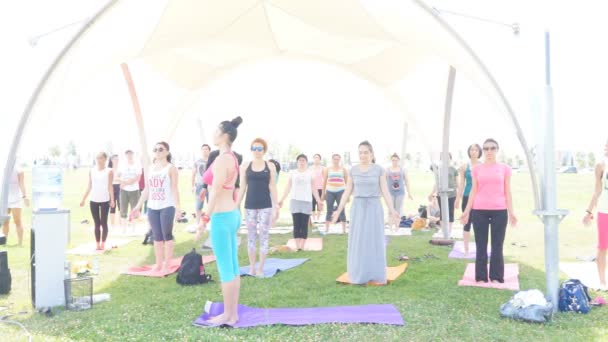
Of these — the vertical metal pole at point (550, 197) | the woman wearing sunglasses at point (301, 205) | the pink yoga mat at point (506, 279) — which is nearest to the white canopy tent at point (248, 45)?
the vertical metal pole at point (550, 197)

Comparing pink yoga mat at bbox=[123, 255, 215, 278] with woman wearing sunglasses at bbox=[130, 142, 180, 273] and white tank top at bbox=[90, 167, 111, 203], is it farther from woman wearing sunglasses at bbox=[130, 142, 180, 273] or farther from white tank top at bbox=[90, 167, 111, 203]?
white tank top at bbox=[90, 167, 111, 203]

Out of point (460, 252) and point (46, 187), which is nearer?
point (46, 187)

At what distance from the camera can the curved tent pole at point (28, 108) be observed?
193 inches

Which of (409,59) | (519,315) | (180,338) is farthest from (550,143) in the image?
(409,59)

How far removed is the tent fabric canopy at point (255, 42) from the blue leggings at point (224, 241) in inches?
101

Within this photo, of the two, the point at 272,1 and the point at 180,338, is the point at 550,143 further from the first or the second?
the point at 272,1

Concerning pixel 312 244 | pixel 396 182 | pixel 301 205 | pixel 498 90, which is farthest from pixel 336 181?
pixel 498 90

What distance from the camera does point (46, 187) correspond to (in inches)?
198

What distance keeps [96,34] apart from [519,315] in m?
5.36

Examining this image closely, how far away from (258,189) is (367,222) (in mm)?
1445

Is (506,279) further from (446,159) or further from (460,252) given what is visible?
(446,159)

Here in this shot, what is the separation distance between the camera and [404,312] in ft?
15.5

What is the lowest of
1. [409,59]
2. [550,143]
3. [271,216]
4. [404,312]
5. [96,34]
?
[404,312]

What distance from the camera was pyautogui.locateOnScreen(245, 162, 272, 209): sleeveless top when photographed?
6219 millimetres
